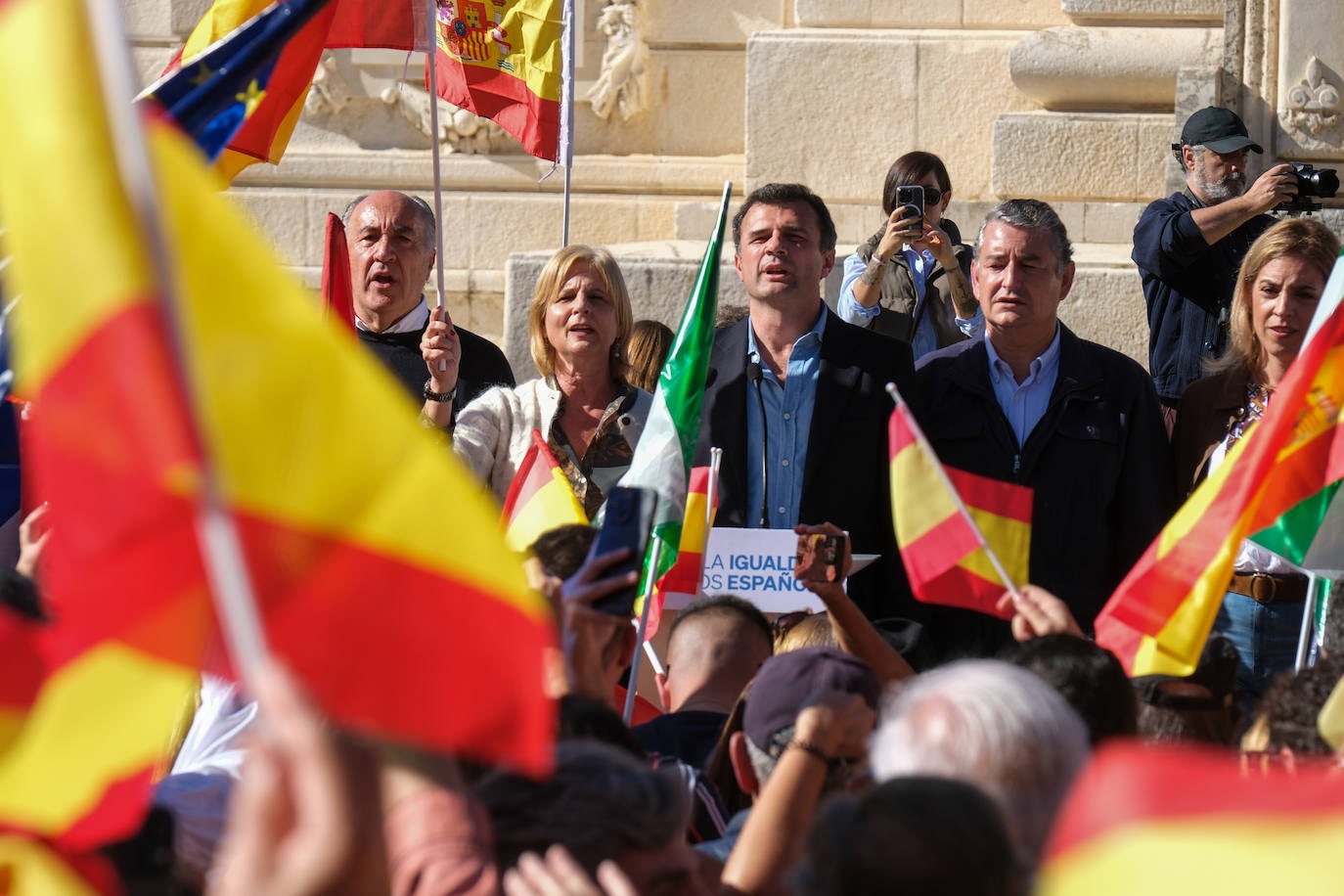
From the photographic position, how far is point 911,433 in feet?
12.3

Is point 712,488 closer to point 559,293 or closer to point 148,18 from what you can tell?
point 559,293

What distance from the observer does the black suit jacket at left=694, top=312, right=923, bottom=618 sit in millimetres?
4707

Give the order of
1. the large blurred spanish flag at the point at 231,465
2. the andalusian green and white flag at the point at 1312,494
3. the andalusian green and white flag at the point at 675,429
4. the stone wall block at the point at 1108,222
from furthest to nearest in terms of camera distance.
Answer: the stone wall block at the point at 1108,222, the andalusian green and white flag at the point at 675,429, the andalusian green and white flag at the point at 1312,494, the large blurred spanish flag at the point at 231,465

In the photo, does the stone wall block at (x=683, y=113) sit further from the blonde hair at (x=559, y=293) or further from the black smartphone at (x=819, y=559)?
the black smartphone at (x=819, y=559)

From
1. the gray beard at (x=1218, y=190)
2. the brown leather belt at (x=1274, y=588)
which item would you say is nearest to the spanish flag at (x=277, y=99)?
the brown leather belt at (x=1274, y=588)

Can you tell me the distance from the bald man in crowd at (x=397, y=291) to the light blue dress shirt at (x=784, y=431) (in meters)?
0.92

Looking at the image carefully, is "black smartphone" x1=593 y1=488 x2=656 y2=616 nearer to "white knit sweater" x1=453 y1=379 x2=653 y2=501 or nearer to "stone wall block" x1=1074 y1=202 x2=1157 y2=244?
"white knit sweater" x1=453 y1=379 x2=653 y2=501

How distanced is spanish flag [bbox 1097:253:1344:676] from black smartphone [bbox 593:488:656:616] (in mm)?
976

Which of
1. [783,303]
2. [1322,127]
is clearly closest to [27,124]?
[783,303]

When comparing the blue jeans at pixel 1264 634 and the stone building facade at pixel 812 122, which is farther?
the stone building facade at pixel 812 122

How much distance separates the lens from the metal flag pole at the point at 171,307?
6.01 feet

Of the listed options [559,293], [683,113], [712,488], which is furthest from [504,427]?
[683,113]

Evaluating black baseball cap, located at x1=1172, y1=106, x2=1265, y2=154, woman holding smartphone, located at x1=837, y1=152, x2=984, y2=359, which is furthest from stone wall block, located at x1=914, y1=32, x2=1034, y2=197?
black baseball cap, located at x1=1172, y1=106, x2=1265, y2=154

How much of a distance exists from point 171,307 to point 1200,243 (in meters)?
4.20
